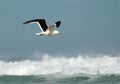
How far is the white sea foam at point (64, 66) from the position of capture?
94306 millimetres

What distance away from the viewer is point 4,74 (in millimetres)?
96500

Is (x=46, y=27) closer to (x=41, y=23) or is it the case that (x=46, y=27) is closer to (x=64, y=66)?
(x=41, y=23)

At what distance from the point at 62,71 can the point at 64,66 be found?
213 centimetres

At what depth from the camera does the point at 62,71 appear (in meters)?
94.9

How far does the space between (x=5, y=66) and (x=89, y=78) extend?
14.4 metres

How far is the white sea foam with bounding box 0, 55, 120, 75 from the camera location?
309 feet

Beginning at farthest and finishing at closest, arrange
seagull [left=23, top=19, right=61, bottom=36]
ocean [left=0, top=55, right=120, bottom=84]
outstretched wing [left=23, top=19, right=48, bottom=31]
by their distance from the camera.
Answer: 1. ocean [left=0, top=55, right=120, bottom=84]
2. outstretched wing [left=23, top=19, right=48, bottom=31]
3. seagull [left=23, top=19, right=61, bottom=36]

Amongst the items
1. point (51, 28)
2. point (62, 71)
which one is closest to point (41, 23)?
point (51, 28)

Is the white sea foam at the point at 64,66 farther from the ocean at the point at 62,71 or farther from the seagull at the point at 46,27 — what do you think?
the seagull at the point at 46,27

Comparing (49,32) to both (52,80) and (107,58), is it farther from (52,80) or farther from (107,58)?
(107,58)

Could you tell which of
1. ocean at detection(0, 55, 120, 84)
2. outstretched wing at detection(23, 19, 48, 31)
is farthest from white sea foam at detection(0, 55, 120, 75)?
outstretched wing at detection(23, 19, 48, 31)

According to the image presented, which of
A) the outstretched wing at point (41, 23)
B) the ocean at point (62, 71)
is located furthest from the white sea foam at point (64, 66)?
the outstretched wing at point (41, 23)

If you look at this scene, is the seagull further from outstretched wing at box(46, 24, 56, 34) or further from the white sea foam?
the white sea foam

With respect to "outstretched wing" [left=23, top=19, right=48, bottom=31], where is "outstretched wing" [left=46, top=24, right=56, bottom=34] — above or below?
below
